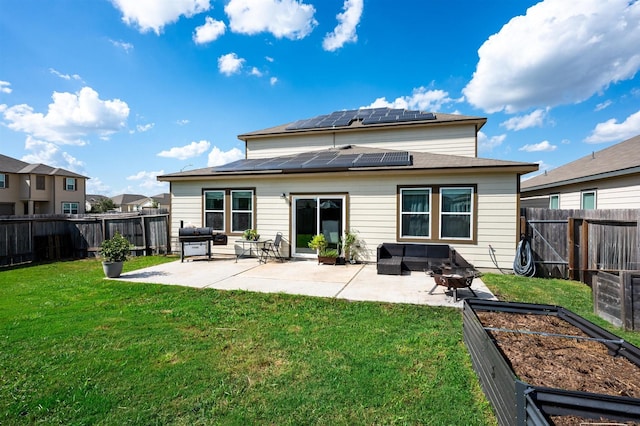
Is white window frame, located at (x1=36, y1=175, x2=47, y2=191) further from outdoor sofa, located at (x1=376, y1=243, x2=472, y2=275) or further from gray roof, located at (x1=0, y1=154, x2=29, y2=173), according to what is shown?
outdoor sofa, located at (x1=376, y1=243, x2=472, y2=275)

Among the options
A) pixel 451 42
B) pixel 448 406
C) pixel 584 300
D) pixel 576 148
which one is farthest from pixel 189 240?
pixel 576 148

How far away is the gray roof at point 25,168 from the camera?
24984 millimetres

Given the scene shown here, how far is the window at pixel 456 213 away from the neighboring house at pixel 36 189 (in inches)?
1377

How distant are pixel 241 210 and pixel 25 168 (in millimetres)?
29730

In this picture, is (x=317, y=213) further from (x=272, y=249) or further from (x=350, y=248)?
(x=272, y=249)

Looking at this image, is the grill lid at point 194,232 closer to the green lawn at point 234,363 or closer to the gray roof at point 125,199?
the green lawn at point 234,363

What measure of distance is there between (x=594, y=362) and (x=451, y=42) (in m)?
14.9

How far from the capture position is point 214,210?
10742 millimetres

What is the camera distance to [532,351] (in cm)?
287

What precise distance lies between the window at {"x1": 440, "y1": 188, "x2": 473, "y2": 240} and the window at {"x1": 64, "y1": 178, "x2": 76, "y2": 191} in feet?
120

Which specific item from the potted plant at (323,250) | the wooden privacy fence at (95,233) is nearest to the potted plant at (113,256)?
the wooden privacy fence at (95,233)

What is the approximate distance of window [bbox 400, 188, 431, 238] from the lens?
8609mm

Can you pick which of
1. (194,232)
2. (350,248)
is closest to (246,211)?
(194,232)

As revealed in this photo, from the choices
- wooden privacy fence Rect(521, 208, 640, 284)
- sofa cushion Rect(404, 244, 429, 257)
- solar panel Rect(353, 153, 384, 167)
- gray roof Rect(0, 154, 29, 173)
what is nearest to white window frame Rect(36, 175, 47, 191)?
gray roof Rect(0, 154, 29, 173)
